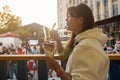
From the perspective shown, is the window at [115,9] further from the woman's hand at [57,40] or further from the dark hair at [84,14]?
the dark hair at [84,14]

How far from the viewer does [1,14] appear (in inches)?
2058

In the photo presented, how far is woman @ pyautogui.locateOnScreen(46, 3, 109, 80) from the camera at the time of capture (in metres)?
2.02

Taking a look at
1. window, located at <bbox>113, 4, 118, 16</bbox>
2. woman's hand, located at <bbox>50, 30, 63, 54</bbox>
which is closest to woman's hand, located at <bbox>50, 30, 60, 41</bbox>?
woman's hand, located at <bbox>50, 30, 63, 54</bbox>

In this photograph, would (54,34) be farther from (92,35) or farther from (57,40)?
(92,35)

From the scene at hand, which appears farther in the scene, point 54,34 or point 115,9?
point 115,9

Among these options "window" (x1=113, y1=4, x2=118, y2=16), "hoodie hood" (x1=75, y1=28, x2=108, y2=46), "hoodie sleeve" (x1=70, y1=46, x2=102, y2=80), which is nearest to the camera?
"hoodie sleeve" (x1=70, y1=46, x2=102, y2=80)

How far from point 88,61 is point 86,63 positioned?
2cm

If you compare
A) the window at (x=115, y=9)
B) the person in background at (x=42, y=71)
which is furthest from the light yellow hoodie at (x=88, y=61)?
the window at (x=115, y=9)

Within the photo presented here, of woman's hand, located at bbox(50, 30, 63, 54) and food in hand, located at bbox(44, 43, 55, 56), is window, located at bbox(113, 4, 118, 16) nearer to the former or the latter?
woman's hand, located at bbox(50, 30, 63, 54)

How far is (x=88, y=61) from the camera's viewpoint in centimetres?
201

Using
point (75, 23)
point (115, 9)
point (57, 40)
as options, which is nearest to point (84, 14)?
point (75, 23)

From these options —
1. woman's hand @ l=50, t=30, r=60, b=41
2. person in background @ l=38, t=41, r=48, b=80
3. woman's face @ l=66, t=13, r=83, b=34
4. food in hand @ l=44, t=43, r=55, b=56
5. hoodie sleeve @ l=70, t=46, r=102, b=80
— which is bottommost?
person in background @ l=38, t=41, r=48, b=80

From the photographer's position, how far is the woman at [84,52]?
202cm

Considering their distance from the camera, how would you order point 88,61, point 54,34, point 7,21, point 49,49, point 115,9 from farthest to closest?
point 7,21 < point 115,9 < point 54,34 < point 49,49 < point 88,61
